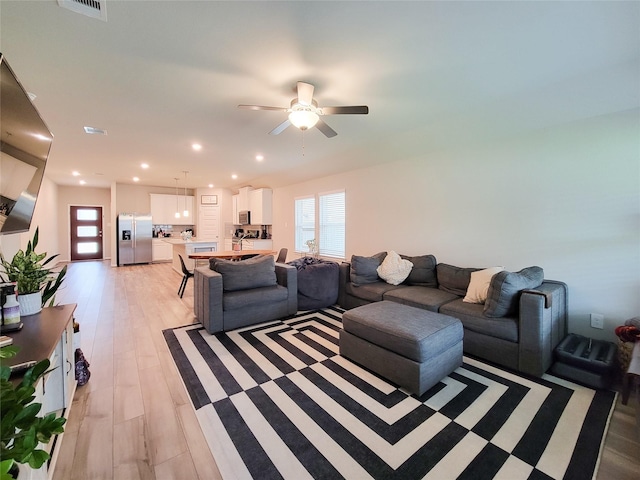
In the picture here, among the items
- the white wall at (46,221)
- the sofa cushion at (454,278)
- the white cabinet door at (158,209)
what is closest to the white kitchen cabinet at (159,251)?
the white cabinet door at (158,209)

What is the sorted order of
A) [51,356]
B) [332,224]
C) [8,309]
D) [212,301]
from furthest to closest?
[332,224]
[212,301]
[8,309]
[51,356]

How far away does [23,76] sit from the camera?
2.31m

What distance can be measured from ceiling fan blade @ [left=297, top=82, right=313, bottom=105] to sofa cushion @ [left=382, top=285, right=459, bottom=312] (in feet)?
7.79

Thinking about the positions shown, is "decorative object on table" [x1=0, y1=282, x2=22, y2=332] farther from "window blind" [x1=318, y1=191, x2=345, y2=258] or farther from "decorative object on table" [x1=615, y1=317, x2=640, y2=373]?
"window blind" [x1=318, y1=191, x2=345, y2=258]

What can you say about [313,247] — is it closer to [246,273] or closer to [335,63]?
[246,273]


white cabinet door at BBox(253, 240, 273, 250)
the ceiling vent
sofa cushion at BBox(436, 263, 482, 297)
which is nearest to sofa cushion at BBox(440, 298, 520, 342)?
sofa cushion at BBox(436, 263, 482, 297)

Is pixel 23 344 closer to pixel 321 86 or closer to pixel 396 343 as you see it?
pixel 396 343

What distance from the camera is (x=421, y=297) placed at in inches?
125

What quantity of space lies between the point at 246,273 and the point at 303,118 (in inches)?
80.4

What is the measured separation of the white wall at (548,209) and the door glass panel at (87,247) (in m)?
10.4

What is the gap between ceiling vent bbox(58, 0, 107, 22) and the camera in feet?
5.07

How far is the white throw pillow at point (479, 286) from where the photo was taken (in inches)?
114

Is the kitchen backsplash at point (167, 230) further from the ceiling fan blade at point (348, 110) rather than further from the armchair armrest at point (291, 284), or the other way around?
the ceiling fan blade at point (348, 110)

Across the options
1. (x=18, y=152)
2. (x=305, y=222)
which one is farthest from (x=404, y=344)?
(x=305, y=222)
